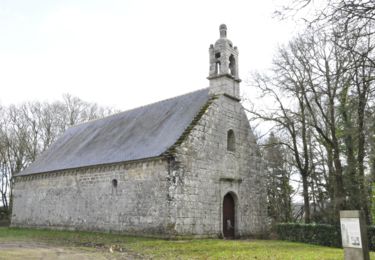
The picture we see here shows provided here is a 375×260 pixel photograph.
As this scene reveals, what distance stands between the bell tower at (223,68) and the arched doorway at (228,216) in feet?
16.4

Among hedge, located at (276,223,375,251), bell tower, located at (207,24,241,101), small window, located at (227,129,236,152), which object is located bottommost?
hedge, located at (276,223,375,251)

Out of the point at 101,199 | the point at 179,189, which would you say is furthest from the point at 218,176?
the point at 101,199

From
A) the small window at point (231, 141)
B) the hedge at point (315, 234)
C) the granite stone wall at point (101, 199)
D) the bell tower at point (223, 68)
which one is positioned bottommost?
the hedge at point (315, 234)

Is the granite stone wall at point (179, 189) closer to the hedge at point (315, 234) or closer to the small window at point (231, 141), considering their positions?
the small window at point (231, 141)

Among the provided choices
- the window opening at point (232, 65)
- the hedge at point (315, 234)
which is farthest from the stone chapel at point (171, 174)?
the hedge at point (315, 234)

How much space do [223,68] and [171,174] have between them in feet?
20.2

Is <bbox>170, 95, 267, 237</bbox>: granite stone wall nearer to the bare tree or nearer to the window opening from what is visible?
the window opening

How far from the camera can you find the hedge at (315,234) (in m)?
14.3

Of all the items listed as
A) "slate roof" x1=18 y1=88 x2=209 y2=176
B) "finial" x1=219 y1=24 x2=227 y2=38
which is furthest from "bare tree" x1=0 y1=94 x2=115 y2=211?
"finial" x1=219 y1=24 x2=227 y2=38

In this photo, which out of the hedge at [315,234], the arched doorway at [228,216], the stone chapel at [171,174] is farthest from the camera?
the arched doorway at [228,216]

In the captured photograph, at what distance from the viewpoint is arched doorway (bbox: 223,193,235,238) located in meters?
17.1

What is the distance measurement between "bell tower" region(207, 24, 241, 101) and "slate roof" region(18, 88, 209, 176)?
0.86m

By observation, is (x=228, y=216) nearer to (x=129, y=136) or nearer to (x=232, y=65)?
(x=129, y=136)

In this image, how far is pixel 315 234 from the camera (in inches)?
604
